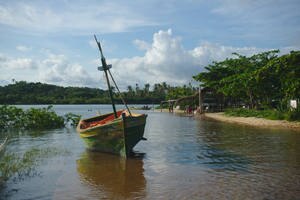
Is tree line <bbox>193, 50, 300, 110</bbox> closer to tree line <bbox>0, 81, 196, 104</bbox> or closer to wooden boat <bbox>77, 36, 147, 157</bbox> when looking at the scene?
wooden boat <bbox>77, 36, 147, 157</bbox>

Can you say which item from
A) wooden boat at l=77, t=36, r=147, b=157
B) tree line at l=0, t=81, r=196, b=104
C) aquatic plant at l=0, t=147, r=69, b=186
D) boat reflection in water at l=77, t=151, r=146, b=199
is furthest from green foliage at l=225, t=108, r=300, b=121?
tree line at l=0, t=81, r=196, b=104

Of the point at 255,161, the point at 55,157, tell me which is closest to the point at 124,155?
the point at 55,157

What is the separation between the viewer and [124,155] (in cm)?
1541

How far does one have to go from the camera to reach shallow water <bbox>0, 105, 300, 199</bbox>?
9.72 metres

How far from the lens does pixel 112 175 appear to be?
1212cm

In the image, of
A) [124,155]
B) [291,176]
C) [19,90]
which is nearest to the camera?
[291,176]

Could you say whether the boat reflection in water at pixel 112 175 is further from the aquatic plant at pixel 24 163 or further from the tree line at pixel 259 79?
the tree line at pixel 259 79

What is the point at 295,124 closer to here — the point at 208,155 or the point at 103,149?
the point at 208,155

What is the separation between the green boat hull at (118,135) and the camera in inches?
595

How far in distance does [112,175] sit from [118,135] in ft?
11.2

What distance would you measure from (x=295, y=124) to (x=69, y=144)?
55.5 ft

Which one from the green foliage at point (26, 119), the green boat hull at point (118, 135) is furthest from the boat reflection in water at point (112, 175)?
the green foliage at point (26, 119)

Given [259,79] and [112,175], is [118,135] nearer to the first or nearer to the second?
[112,175]

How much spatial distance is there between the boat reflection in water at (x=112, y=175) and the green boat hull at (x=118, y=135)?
391 mm
